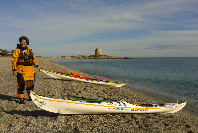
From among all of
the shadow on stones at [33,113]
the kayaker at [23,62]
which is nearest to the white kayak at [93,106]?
the shadow on stones at [33,113]

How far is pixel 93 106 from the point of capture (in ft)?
19.3

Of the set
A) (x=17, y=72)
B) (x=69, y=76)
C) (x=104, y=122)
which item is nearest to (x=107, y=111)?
(x=104, y=122)

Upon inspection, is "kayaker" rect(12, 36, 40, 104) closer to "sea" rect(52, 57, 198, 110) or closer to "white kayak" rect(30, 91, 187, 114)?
"white kayak" rect(30, 91, 187, 114)

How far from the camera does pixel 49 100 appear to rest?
5.26m

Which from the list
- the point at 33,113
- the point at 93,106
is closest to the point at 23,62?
the point at 33,113

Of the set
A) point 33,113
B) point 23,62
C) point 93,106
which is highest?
point 23,62

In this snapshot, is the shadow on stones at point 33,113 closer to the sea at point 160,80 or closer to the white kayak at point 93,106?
the white kayak at point 93,106

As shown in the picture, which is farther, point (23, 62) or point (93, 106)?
point (23, 62)

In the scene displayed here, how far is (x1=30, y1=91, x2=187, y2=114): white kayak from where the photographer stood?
5352mm

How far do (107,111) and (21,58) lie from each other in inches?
205

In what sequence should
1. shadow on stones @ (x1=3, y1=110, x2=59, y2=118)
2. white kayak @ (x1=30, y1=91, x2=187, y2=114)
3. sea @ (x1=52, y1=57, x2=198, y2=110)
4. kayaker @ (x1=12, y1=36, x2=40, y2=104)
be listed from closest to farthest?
white kayak @ (x1=30, y1=91, x2=187, y2=114), kayaker @ (x1=12, y1=36, x2=40, y2=104), shadow on stones @ (x1=3, y1=110, x2=59, y2=118), sea @ (x1=52, y1=57, x2=198, y2=110)

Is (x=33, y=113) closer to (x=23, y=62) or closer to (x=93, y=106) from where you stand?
(x=23, y=62)

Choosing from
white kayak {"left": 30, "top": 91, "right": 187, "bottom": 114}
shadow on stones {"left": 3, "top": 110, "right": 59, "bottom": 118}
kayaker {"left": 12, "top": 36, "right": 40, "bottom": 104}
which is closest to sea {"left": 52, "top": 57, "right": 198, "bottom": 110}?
white kayak {"left": 30, "top": 91, "right": 187, "bottom": 114}

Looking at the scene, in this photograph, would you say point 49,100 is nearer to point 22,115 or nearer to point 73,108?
point 73,108
